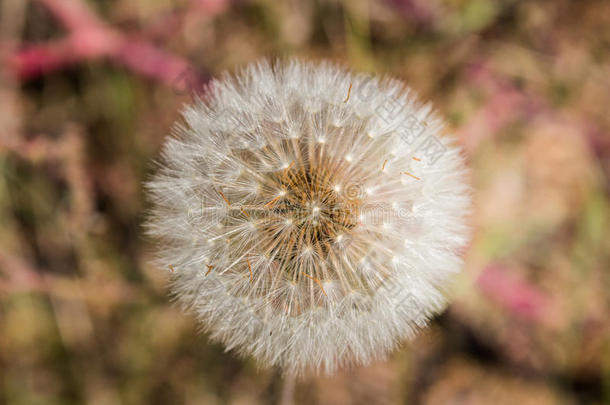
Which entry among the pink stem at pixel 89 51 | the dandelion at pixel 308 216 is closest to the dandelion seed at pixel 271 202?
the dandelion at pixel 308 216

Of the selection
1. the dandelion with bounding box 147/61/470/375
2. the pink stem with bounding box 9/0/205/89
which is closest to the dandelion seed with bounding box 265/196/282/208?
the dandelion with bounding box 147/61/470/375

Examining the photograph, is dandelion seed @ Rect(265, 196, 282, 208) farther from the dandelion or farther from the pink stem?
the pink stem

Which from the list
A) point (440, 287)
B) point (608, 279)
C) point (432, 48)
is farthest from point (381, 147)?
point (608, 279)

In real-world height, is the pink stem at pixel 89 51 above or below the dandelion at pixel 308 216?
above

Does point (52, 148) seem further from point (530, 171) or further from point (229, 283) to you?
point (530, 171)

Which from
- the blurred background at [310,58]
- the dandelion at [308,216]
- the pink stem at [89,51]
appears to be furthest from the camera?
the blurred background at [310,58]

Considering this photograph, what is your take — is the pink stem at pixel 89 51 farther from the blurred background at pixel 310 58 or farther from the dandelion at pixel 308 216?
the dandelion at pixel 308 216

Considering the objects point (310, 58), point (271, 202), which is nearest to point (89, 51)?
point (310, 58)
